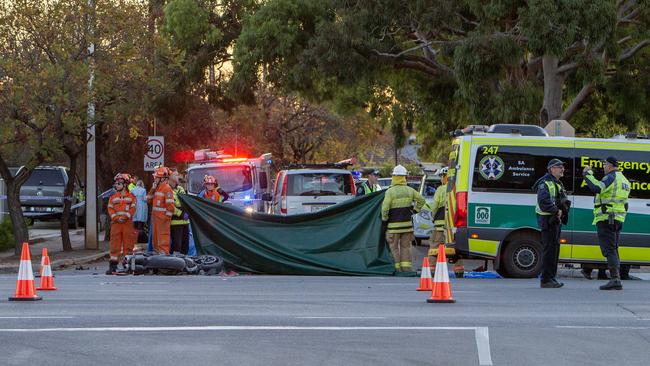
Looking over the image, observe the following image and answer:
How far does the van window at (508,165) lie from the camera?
63.2ft

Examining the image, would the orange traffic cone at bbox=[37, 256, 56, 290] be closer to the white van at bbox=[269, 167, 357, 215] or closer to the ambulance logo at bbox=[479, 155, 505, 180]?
the ambulance logo at bbox=[479, 155, 505, 180]

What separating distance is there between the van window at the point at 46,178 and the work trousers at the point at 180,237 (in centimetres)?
1838

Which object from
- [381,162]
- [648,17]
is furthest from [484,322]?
[381,162]

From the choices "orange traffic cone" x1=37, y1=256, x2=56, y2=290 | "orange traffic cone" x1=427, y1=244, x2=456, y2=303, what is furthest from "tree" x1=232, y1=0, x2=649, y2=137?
"orange traffic cone" x1=37, y1=256, x2=56, y2=290

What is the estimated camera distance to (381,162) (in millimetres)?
113688

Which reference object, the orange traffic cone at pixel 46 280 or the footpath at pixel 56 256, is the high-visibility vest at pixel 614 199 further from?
the footpath at pixel 56 256

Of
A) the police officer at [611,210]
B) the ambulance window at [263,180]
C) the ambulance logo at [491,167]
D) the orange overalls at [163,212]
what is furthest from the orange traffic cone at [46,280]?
the ambulance window at [263,180]

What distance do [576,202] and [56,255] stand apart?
11569mm

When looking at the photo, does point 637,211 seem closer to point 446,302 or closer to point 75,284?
point 446,302

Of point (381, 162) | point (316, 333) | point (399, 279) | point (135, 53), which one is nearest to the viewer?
→ point (316, 333)

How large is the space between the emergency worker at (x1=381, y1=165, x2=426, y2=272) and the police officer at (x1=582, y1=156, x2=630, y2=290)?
3561 millimetres

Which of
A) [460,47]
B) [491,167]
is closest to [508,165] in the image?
[491,167]

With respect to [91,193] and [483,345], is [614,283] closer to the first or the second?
[483,345]

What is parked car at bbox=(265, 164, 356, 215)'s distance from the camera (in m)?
25.9
